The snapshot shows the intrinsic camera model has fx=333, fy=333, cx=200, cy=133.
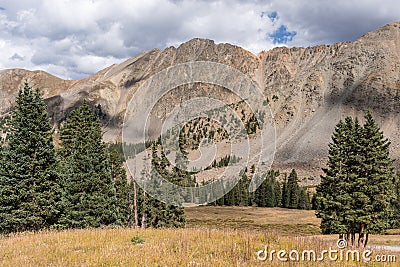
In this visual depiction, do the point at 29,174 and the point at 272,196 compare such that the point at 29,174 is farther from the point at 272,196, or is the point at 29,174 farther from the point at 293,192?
the point at 272,196

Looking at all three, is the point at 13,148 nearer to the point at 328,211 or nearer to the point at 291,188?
the point at 328,211

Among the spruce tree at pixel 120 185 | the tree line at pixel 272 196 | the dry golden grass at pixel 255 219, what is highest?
the spruce tree at pixel 120 185

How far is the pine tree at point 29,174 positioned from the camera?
92.1 ft

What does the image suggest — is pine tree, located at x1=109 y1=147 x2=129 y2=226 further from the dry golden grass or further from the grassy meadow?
the grassy meadow

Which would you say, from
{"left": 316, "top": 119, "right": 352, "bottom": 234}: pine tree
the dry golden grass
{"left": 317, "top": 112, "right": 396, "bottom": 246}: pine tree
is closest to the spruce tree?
the dry golden grass

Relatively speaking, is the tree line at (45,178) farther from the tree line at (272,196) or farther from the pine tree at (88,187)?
the tree line at (272,196)

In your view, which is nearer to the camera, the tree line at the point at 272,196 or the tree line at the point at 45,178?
the tree line at the point at 45,178

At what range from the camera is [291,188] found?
450 ft

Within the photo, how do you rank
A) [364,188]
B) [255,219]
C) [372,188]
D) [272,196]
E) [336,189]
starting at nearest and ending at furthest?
1. [372,188]
2. [364,188]
3. [336,189]
4. [255,219]
5. [272,196]

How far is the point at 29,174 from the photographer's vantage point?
1134 inches

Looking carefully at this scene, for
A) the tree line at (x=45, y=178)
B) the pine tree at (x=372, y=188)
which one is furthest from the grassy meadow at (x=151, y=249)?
the pine tree at (x=372, y=188)

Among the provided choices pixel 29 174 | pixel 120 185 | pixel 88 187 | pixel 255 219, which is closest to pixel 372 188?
pixel 88 187

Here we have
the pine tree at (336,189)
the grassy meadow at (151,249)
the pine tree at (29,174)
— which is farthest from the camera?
the pine tree at (336,189)

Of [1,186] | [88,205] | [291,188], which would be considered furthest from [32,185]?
[291,188]
